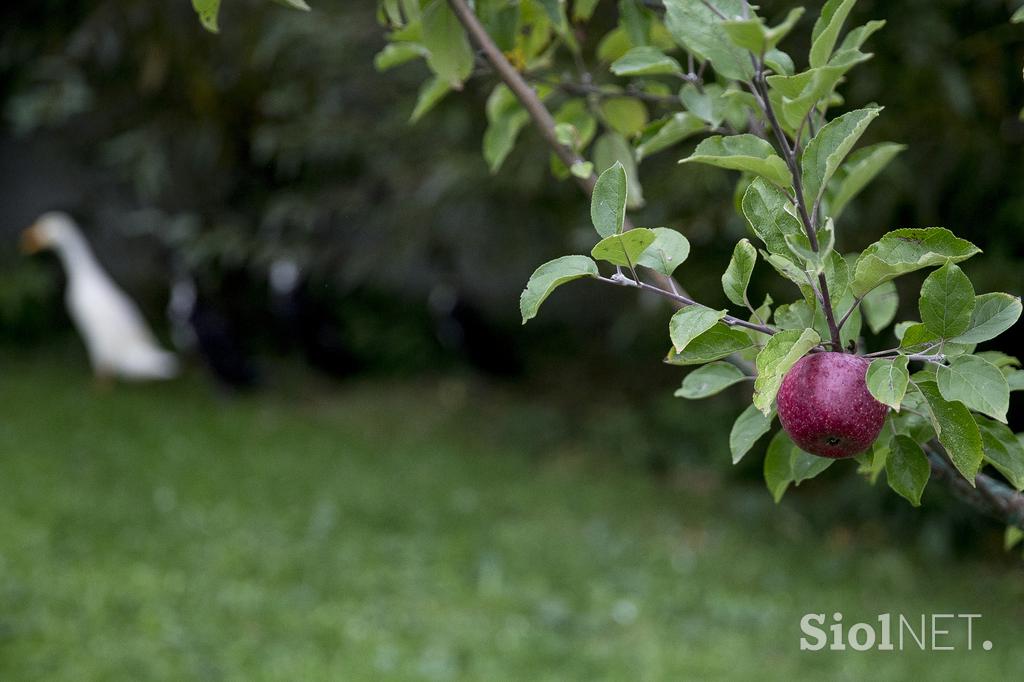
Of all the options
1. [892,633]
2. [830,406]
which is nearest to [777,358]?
[830,406]

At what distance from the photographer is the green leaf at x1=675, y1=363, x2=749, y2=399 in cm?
99

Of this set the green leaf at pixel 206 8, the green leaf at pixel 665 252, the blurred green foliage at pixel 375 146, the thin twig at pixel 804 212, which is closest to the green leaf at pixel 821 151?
the thin twig at pixel 804 212

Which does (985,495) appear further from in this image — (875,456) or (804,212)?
(804,212)

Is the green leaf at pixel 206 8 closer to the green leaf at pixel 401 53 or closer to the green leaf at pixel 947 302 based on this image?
the green leaf at pixel 401 53

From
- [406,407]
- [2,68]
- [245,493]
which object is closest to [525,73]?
[245,493]

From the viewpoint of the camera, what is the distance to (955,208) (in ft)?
12.2

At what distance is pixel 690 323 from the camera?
0.82m

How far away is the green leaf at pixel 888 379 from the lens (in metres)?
0.74

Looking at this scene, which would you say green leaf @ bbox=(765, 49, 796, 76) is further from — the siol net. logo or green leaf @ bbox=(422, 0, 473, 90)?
the siol net. logo

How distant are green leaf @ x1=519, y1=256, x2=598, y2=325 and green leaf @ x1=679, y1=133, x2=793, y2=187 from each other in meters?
0.12

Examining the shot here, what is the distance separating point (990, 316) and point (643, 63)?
1.54 feet

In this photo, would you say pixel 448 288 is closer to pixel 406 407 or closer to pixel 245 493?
pixel 406 407

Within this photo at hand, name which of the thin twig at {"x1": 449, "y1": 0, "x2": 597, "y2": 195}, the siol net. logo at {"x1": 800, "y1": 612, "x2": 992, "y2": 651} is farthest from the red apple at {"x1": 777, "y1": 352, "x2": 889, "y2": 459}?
the siol net. logo at {"x1": 800, "y1": 612, "x2": 992, "y2": 651}

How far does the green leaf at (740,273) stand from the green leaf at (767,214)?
0.05 metres
